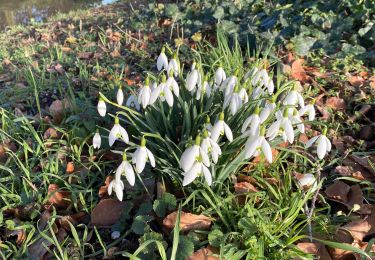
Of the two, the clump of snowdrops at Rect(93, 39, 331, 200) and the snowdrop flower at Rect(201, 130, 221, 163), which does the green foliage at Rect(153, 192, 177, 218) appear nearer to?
the clump of snowdrops at Rect(93, 39, 331, 200)

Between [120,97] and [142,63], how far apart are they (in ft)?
4.85

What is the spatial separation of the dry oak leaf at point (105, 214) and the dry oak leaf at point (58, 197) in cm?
19

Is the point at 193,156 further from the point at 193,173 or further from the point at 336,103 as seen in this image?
the point at 336,103

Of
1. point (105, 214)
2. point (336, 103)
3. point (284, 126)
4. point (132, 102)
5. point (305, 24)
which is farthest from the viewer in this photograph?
point (305, 24)

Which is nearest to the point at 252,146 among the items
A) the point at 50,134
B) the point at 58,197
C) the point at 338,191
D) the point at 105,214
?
the point at 338,191

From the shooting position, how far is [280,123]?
149 cm

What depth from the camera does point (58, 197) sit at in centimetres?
193

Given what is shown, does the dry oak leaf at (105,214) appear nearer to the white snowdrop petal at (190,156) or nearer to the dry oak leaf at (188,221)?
the dry oak leaf at (188,221)

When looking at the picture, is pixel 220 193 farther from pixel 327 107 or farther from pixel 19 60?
pixel 19 60

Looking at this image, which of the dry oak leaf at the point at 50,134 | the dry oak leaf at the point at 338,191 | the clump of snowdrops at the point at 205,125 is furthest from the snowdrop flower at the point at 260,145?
the dry oak leaf at the point at 50,134

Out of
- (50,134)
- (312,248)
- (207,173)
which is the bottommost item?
(312,248)

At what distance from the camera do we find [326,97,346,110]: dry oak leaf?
253 cm

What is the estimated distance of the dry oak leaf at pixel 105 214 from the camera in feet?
5.95

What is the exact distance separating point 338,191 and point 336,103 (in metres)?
0.86
